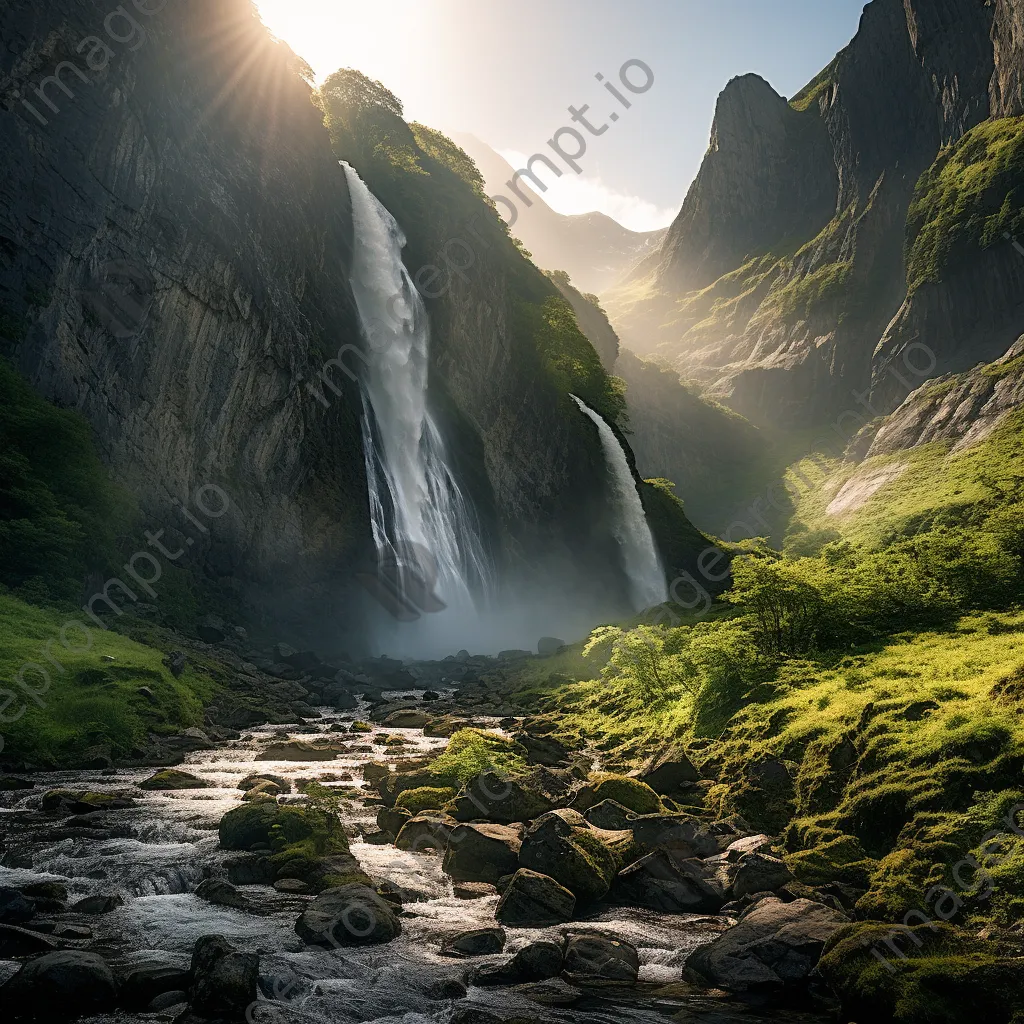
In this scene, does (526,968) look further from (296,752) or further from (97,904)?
(296,752)

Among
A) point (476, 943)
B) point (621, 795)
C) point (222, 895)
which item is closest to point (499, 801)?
point (621, 795)

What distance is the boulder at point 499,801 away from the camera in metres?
13.8

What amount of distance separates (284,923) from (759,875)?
6.50 m

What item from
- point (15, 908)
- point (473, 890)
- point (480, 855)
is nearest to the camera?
point (15, 908)

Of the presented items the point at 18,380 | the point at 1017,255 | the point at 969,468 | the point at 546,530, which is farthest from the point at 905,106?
the point at 18,380

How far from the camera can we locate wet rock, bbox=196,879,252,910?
10398mm

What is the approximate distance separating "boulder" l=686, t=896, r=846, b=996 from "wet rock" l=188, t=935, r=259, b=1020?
4.86 metres

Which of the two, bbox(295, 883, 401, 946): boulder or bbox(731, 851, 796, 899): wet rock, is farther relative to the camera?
bbox(731, 851, 796, 899): wet rock

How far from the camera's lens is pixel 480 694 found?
109ft

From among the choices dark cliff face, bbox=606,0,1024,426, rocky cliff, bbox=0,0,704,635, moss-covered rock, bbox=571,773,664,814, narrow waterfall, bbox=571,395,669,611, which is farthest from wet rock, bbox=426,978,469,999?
dark cliff face, bbox=606,0,1024,426

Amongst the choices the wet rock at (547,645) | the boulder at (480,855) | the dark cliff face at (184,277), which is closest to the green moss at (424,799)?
the boulder at (480,855)

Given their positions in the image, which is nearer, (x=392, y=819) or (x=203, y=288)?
(x=392, y=819)

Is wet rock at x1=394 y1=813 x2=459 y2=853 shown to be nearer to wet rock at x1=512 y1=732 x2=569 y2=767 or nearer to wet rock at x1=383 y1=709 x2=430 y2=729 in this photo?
wet rock at x1=512 y1=732 x2=569 y2=767

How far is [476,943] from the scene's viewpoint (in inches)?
371
